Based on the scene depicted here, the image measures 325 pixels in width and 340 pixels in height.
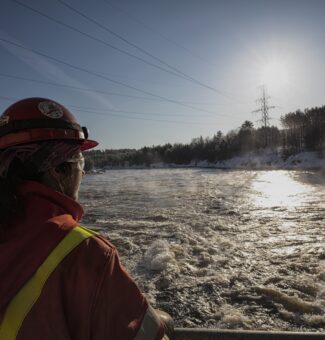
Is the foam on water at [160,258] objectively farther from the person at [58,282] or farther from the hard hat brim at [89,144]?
the person at [58,282]

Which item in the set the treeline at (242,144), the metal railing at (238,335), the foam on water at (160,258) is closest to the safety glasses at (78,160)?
the metal railing at (238,335)

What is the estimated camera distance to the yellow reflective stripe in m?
1.21

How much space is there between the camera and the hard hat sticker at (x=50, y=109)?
1665 millimetres

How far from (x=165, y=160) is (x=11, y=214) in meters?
95.4

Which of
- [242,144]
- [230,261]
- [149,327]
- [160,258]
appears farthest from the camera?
[242,144]

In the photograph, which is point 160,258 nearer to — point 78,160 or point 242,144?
point 78,160

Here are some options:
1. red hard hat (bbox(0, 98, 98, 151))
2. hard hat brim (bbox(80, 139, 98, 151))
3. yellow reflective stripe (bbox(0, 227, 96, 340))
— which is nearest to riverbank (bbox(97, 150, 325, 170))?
hard hat brim (bbox(80, 139, 98, 151))

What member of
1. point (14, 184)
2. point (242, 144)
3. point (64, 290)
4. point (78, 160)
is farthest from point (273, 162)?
point (64, 290)

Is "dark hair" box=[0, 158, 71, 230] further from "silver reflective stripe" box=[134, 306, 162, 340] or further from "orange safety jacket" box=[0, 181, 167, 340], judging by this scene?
"silver reflective stripe" box=[134, 306, 162, 340]

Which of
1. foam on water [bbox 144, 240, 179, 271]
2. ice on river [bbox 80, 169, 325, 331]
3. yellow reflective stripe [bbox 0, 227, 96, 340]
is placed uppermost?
yellow reflective stripe [bbox 0, 227, 96, 340]

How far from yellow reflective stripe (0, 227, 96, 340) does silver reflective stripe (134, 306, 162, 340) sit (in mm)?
370

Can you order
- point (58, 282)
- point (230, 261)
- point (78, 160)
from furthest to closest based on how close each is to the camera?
point (230, 261) → point (78, 160) → point (58, 282)

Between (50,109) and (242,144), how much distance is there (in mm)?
78487

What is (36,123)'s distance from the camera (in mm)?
1620
